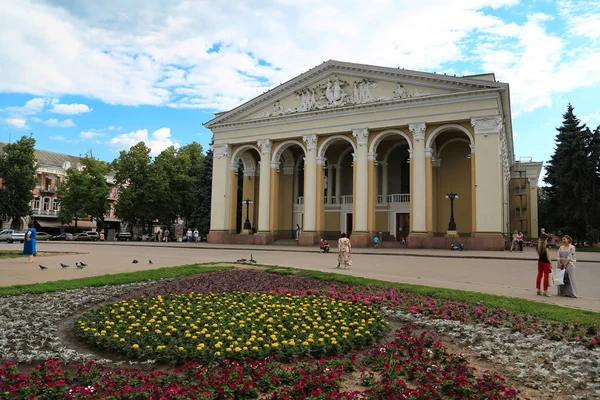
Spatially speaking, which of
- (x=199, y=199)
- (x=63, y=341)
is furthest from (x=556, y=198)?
(x=63, y=341)

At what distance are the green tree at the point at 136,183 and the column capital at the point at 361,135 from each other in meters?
26.7

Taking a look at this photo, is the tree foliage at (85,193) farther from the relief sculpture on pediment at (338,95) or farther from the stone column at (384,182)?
→ the stone column at (384,182)

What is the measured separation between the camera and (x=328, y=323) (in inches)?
271

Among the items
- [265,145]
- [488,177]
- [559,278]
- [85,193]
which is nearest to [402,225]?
[488,177]

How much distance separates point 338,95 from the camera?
36281 mm

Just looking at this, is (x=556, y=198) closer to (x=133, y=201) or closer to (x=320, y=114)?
(x=320, y=114)

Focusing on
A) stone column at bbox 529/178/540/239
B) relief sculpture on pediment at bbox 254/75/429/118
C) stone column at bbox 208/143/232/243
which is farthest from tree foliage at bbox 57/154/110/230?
stone column at bbox 529/178/540/239

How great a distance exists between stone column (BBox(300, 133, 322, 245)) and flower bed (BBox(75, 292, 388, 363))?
1082 inches

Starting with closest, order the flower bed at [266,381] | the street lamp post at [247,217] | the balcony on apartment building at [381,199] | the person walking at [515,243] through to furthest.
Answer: the flower bed at [266,381] < the person walking at [515,243] < the balcony on apartment building at [381,199] < the street lamp post at [247,217]

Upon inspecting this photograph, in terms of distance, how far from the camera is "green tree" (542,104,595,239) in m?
38.5

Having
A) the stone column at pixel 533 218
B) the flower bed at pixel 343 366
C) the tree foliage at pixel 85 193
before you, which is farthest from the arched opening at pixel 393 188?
the tree foliage at pixel 85 193

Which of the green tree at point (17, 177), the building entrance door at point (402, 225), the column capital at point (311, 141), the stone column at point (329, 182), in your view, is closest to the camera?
the column capital at point (311, 141)

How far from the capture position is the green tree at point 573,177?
38.5 meters

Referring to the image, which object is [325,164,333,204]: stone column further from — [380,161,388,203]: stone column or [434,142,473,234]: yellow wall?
[434,142,473,234]: yellow wall
